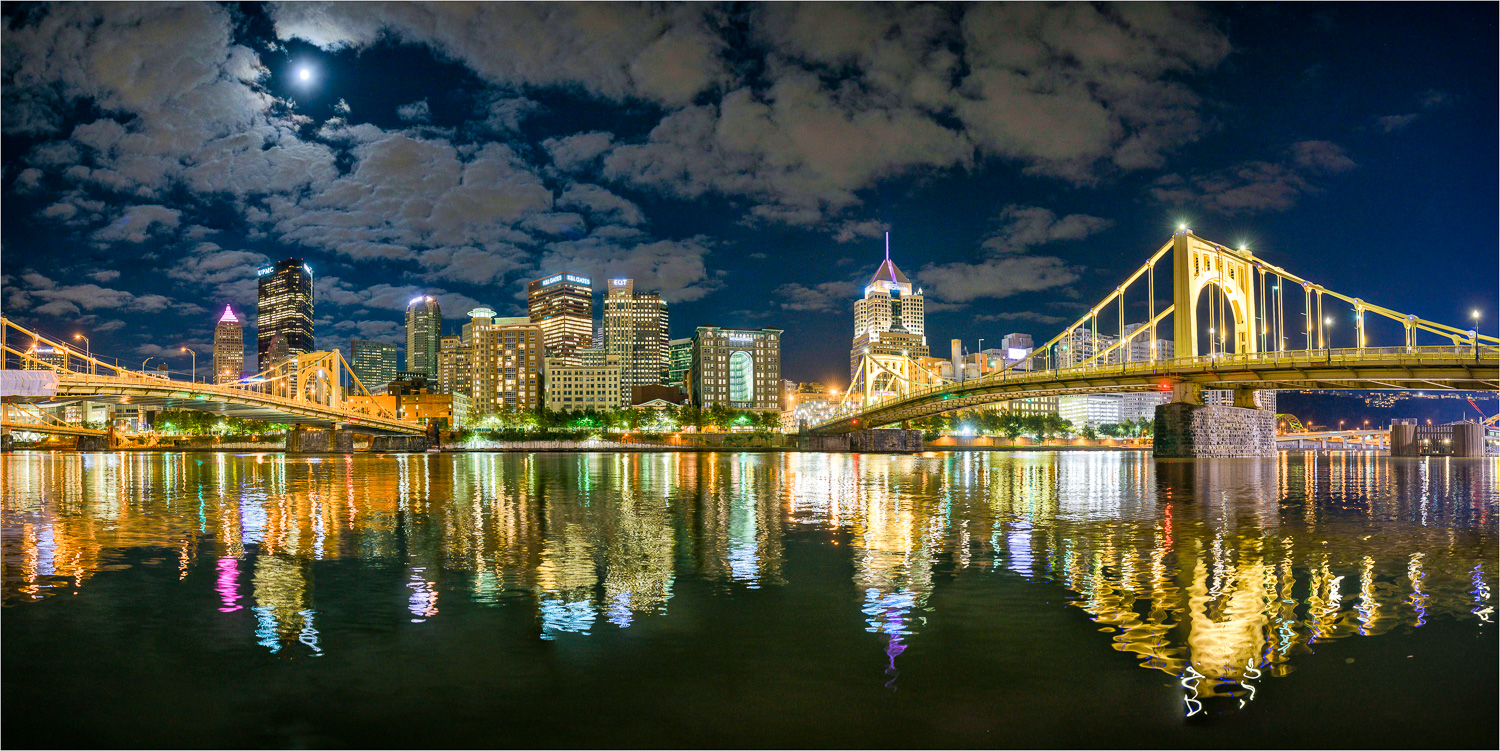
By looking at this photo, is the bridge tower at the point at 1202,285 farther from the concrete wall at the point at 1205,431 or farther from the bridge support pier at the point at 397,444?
the bridge support pier at the point at 397,444

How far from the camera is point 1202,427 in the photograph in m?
62.7

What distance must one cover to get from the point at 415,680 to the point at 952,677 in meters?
5.29

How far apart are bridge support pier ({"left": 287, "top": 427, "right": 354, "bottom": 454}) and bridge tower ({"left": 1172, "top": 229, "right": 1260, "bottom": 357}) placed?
104765mm

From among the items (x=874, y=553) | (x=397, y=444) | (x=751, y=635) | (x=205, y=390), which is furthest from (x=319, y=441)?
(x=751, y=635)

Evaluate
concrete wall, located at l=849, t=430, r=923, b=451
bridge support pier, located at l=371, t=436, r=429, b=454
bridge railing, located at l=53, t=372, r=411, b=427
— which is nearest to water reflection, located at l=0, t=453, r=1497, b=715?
bridge railing, located at l=53, t=372, r=411, b=427

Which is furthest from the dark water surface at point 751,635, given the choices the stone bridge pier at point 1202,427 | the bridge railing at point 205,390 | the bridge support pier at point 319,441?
the bridge support pier at point 319,441

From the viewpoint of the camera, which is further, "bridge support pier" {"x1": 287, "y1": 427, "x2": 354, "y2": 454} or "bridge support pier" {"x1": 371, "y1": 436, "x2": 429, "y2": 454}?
"bridge support pier" {"x1": 371, "y1": 436, "x2": 429, "y2": 454}

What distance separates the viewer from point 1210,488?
34.5 meters

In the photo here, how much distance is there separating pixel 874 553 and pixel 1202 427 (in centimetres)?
5609

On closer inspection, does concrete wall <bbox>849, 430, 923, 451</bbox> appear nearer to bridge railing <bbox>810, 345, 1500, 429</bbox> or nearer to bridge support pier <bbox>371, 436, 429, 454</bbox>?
bridge railing <bbox>810, 345, 1500, 429</bbox>

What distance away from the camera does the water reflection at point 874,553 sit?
34.2 ft

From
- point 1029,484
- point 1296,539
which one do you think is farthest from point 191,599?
point 1029,484

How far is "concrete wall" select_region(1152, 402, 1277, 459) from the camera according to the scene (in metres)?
62.4

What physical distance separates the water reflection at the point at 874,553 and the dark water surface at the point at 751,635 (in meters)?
0.10
